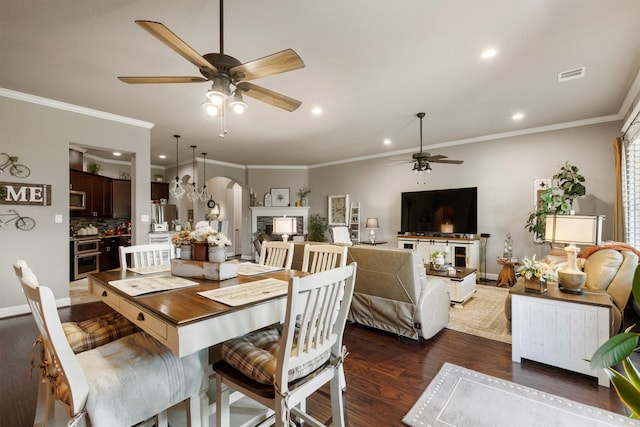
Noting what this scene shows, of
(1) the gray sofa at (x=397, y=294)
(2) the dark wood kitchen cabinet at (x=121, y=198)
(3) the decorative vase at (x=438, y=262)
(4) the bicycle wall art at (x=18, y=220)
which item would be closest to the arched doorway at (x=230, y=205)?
(2) the dark wood kitchen cabinet at (x=121, y=198)

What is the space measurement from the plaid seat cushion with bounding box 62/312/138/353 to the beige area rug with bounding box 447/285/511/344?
3096 millimetres

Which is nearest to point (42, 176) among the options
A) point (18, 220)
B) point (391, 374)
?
point (18, 220)

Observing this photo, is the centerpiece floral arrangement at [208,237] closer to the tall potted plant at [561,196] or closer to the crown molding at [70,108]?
the crown molding at [70,108]

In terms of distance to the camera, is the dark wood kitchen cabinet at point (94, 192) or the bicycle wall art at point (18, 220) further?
the dark wood kitchen cabinet at point (94, 192)

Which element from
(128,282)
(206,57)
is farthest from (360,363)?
(206,57)

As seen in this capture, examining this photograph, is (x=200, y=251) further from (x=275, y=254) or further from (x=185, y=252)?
(x=275, y=254)

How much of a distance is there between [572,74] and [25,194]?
6650 mm

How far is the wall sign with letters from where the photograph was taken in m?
3.49

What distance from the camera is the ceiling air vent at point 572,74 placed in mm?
3059

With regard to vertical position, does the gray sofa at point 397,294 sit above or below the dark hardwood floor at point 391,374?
above

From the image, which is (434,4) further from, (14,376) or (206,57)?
(14,376)

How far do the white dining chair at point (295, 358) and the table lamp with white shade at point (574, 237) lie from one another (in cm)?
216

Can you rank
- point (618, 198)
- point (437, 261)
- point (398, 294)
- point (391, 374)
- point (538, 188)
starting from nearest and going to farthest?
point (391, 374)
point (398, 294)
point (618, 198)
point (437, 261)
point (538, 188)

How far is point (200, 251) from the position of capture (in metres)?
1.96
